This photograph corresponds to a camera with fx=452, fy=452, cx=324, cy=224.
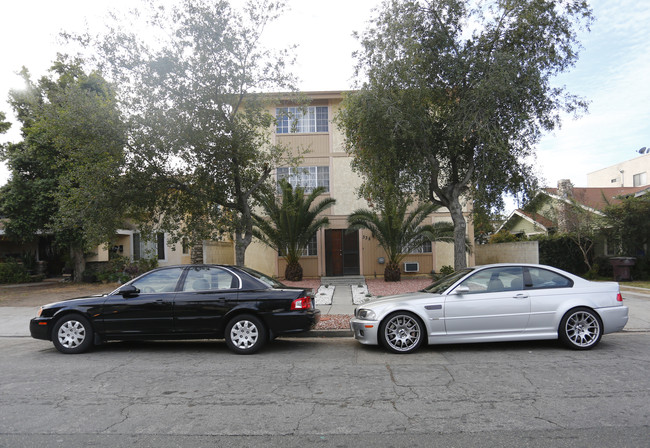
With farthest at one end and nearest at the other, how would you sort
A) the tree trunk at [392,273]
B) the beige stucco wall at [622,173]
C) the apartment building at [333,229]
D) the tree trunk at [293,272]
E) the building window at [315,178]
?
the beige stucco wall at [622,173]
the building window at [315,178]
the apartment building at [333,229]
the tree trunk at [293,272]
the tree trunk at [392,273]

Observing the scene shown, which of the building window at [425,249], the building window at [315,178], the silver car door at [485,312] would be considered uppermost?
the building window at [315,178]

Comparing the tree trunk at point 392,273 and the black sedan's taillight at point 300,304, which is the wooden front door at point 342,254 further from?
the black sedan's taillight at point 300,304

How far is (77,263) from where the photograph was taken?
21266mm

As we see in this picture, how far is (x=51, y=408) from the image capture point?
4.83m

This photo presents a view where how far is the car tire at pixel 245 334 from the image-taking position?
23.9 feet

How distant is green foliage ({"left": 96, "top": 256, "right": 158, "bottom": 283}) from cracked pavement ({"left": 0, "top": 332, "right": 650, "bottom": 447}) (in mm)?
12854

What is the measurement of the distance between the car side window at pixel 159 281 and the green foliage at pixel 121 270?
12.8 m

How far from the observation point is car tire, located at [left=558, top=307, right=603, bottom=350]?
706 centimetres

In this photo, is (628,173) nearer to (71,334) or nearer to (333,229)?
(333,229)

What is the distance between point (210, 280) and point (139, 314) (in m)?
1.26

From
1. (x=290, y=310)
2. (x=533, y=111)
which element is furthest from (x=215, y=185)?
(x=533, y=111)

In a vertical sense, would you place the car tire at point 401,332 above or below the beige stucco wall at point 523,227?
below

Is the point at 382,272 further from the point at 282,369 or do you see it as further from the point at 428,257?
the point at 282,369

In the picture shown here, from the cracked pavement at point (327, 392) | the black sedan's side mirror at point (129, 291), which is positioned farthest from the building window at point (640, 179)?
the black sedan's side mirror at point (129, 291)
